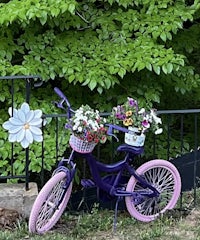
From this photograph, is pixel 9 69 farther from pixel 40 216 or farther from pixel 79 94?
pixel 40 216

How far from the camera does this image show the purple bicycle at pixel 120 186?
4.46 meters

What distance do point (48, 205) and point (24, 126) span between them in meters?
0.62

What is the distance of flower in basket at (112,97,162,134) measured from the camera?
444 centimetres

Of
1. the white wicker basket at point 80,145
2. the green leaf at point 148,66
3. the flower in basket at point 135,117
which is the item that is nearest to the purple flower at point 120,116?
the flower in basket at point 135,117

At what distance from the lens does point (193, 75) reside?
5.83 metres

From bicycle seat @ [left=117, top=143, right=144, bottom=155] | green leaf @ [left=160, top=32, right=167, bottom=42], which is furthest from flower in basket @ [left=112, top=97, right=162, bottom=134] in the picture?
green leaf @ [left=160, top=32, right=167, bottom=42]

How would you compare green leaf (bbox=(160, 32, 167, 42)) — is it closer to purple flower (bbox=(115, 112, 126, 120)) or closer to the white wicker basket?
purple flower (bbox=(115, 112, 126, 120))

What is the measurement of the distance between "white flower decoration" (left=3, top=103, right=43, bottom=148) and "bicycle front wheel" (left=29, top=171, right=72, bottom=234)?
357 millimetres

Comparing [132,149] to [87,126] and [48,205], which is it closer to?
[87,126]

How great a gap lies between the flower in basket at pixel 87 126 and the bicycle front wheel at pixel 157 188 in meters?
0.56

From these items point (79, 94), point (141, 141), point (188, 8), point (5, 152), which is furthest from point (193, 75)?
point (5, 152)

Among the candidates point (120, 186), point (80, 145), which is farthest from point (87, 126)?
point (120, 186)

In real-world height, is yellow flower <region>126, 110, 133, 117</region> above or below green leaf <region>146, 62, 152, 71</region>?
below

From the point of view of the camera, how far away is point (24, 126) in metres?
4.57
